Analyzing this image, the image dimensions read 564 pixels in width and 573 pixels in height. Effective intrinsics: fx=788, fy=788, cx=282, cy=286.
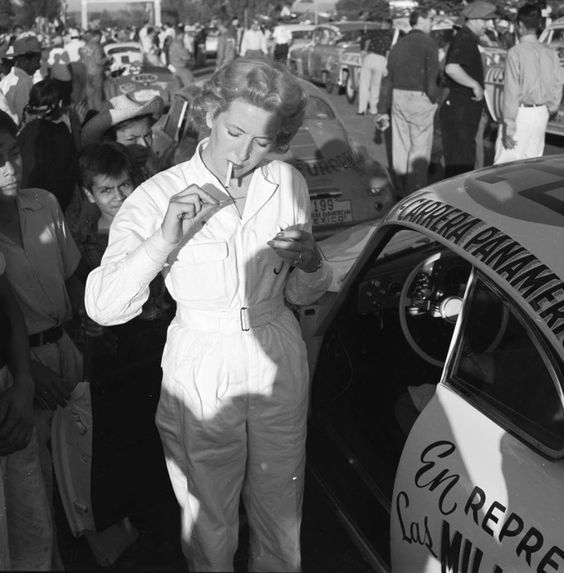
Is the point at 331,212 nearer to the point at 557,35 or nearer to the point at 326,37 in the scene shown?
the point at 557,35

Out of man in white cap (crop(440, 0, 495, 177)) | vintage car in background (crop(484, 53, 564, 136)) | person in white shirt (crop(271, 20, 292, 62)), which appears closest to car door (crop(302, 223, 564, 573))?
man in white cap (crop(440, 0, 495, 177))

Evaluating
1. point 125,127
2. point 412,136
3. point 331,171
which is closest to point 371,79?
point 412,136

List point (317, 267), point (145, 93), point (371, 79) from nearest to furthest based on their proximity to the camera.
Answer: point (317, 267) → point (145, 93) → point (371, 79)

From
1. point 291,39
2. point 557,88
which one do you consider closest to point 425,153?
point 557,88

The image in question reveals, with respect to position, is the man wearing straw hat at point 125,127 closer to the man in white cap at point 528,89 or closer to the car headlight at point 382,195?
the car headlight at point 382,195

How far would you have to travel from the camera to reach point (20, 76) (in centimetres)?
866

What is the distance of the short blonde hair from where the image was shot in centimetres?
233

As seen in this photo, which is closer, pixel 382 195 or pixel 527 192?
pixel 527 192

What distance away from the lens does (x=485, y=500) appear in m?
2.08

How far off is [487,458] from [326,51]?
1922cm

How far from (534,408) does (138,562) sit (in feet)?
6.06

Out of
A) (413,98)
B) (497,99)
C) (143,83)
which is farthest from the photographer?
(143,83)

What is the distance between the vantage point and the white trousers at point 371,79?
14875mm

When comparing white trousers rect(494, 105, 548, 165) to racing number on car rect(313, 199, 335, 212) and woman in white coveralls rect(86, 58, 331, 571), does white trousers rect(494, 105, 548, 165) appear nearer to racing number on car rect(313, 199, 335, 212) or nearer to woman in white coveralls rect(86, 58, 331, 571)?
racing number on car rect(313, 199, 335, 212)
